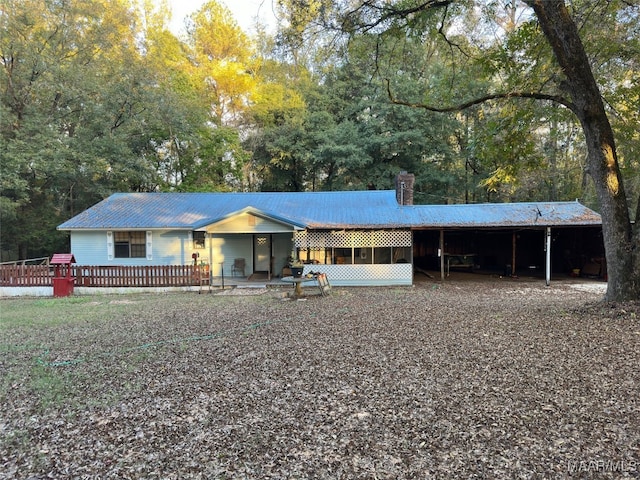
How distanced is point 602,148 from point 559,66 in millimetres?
1973

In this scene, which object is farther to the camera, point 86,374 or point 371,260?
point 371,260

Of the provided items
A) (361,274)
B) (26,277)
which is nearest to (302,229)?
(361,274)

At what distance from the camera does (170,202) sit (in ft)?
57.8

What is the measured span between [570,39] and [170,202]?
1602 centimetres

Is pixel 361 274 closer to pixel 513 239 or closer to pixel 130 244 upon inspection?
pixel 513 239

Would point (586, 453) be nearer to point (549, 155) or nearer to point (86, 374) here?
point (86, 374)

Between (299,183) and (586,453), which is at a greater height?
(299,183)

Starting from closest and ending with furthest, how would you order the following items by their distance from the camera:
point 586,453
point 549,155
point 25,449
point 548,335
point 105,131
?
1. point 586,453
2. point 25,449
3. point 548,335
4. point 105,131
5. point 549,155

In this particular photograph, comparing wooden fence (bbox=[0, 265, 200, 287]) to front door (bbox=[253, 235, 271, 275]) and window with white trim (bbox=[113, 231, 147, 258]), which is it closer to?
window with white trim (bbox=[113, 231, 147, 258])

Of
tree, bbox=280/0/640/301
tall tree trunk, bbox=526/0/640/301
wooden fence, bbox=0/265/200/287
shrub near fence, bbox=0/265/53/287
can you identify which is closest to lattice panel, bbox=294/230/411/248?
wooden fence, bbox=0/265/200/287

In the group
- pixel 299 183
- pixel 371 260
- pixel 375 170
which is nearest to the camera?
pixel 371 260

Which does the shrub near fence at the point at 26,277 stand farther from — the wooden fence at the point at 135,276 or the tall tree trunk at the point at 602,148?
the tall tree trunk at the point at 602,148

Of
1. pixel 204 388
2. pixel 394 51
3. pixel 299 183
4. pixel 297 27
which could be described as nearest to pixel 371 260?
pixel 394 51

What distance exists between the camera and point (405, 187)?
16.7 meters
